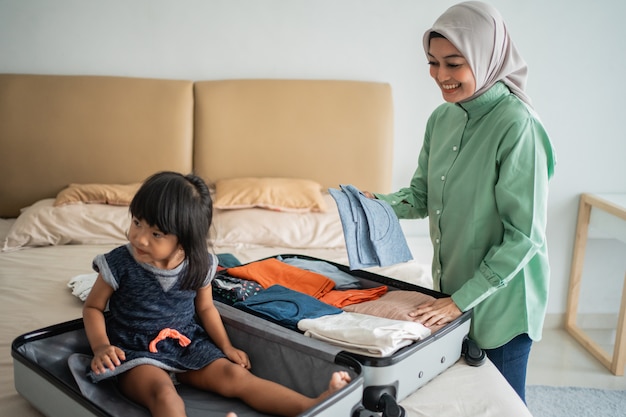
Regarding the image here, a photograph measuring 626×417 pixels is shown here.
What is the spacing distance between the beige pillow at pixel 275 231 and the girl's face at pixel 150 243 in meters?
1.23

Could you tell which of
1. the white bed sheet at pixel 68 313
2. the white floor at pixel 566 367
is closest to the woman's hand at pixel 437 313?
the white bed sheet at pixel 68 313

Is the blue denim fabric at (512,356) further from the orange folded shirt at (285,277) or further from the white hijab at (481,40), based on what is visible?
the white hijab at (481,40)

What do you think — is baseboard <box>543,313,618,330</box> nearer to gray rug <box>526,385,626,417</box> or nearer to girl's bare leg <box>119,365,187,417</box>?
gray rug <box>526,385,626,417</box>

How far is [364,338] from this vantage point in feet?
4.32

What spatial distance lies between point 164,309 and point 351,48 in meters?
2.07

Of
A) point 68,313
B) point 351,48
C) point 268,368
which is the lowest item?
point 68,313

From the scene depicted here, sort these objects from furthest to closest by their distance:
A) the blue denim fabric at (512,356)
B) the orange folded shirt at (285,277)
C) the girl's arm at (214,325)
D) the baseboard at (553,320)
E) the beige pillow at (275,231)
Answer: the baseboard at (553,320)
the beige pillow at (275,231)
the orange folded shirt at (285,277)
the blue denim fabric at (512,356)
the girl's arm at (214,325)

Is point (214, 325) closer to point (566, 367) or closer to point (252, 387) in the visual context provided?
point (252, 387)

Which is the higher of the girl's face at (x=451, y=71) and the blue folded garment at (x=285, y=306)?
the girl's face at (x=451, y=71)

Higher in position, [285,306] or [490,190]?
[490,190]

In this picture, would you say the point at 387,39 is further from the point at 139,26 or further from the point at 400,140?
the point at 139,26

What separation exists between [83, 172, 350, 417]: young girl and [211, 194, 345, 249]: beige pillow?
117 cm

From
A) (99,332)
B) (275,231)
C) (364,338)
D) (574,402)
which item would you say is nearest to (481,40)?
(364,338)

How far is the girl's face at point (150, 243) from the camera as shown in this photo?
1359 millimetres
